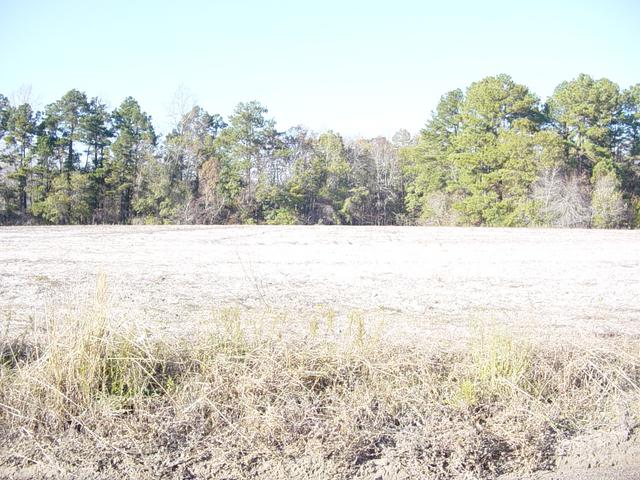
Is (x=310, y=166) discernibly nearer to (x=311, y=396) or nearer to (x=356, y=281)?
(x=356, y=281)

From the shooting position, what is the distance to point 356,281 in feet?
33.5

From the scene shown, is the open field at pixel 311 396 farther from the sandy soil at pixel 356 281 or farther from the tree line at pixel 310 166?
the tree line at pixel 310 166

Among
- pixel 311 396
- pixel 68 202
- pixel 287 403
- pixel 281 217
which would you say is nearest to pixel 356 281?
pixel 311 396

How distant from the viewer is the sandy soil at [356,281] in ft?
22.3

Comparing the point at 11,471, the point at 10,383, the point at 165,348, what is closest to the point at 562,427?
the point at 165,348

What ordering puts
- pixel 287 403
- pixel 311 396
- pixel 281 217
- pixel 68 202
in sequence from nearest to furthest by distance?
pixel 287 403
pixel 311 396
pixel 68 202
pixel 281 217

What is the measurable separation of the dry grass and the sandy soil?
1.00m

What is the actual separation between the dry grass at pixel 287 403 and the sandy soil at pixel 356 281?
100 cm

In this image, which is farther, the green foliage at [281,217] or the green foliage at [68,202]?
the green foliage at [281,217]

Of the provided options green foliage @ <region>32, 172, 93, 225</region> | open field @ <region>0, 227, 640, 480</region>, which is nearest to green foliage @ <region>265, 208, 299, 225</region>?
green foliage @ <region>32, 172, 93, 225</region>

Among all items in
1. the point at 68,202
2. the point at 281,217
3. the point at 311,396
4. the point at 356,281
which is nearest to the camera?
the point at 311,396

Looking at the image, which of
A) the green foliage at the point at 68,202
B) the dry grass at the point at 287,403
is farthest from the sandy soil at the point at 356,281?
the green foliage at the point at 68,202

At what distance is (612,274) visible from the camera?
11250mm

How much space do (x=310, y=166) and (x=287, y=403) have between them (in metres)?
39.3
